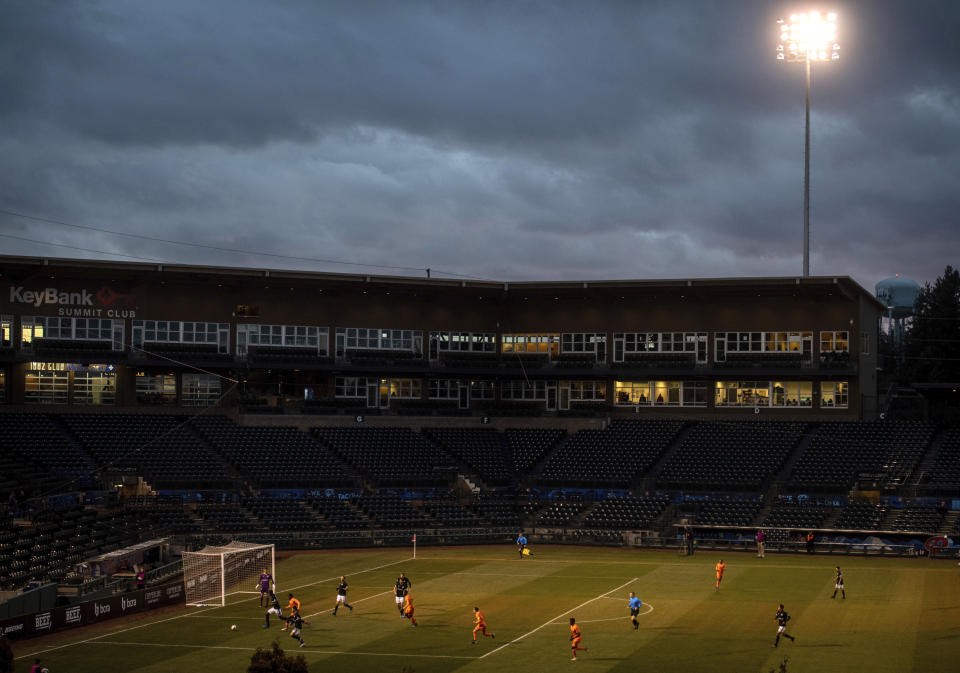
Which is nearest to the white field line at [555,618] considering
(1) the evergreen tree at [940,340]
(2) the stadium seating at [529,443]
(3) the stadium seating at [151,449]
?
(2) the stadium seating at [529,443]

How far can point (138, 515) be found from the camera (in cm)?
6388

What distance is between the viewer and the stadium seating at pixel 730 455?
74.4 meters

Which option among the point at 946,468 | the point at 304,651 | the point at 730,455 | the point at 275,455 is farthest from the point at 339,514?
the point at 946,468

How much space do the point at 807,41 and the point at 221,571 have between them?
181 feet

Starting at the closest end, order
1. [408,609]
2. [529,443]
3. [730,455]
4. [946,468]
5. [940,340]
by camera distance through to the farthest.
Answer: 1. [408,609]
2. [946,468]
3. [730,455]
4. [529,443]
5. [940,340]

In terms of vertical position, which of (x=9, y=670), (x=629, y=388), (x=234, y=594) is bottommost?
(x=234, y=594)

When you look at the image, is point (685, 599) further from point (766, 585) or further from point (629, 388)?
point (629, 388)

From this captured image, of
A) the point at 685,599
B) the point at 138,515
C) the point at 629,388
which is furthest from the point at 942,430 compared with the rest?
the point at 138,515

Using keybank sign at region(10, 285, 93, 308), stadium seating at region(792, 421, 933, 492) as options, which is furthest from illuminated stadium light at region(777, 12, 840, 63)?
keybank sign at region(10, 285, 93, 308)

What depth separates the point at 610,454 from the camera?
80.4 m

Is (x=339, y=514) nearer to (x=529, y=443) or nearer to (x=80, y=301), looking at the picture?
(x=529, y=443)

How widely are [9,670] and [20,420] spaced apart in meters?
60.2

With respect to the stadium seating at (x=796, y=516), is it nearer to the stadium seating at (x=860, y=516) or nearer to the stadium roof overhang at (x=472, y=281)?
the stadium seating at (x=860, y=516)

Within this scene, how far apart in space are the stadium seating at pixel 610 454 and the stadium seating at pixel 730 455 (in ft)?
6.28
